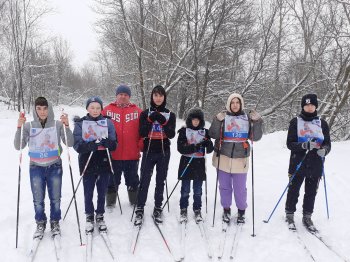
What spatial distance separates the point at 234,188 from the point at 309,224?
1151 mm

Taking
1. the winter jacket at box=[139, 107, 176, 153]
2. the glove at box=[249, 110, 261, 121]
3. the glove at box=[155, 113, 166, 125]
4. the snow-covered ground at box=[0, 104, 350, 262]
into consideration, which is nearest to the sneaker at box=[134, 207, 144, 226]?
the snow-covered ground at box=[0, 104, 350, 262]

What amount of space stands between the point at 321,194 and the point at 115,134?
13.0 ft

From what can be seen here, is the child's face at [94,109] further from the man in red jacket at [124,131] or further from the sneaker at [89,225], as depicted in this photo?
the sneaker at [89,225]

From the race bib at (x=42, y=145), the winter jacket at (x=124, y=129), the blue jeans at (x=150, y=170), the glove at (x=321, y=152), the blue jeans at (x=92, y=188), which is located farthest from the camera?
the winter jacket at (x=124, y=129)

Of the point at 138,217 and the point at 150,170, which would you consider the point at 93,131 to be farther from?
the point at 138,217

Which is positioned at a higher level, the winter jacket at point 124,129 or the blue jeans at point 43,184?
the winter jacket at point 124,129

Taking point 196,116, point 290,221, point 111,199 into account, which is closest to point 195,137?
point 196,116

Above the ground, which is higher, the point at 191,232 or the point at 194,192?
the point at 194,192

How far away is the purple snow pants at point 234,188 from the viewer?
13.7 feet

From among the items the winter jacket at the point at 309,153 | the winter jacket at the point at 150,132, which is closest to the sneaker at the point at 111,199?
the winter jacket at the point at 150,132

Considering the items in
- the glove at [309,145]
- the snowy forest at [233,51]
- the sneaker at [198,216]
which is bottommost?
the sneaker at [198,216]

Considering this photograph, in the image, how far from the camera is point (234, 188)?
14.0 ft

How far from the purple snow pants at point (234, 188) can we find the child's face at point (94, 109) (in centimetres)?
196

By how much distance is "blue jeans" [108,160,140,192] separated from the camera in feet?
14.3
